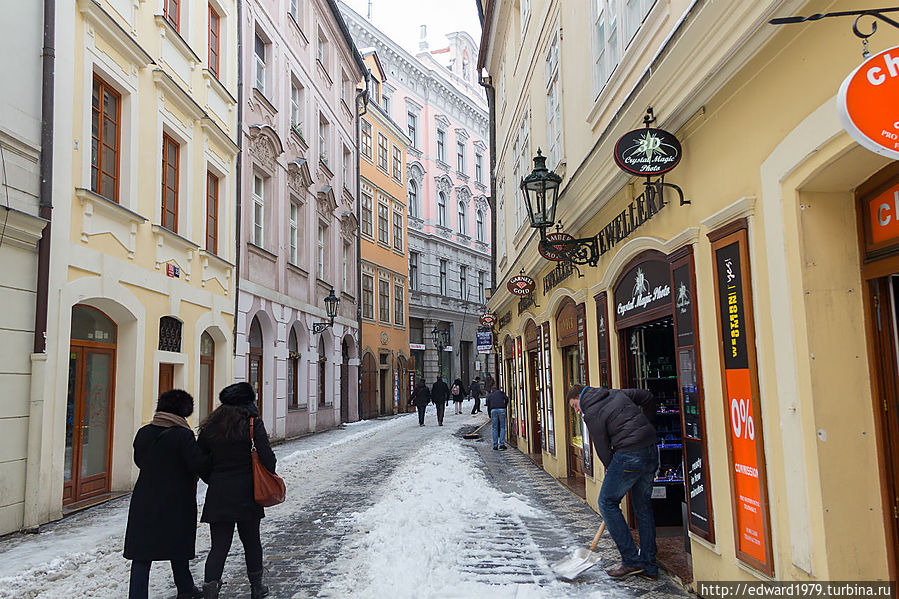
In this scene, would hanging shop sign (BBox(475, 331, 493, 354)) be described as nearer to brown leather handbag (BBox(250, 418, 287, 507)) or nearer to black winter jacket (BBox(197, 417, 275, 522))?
brown leather handbag (BBox(250, 418, 287, 507))

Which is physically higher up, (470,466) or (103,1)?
(103,1)

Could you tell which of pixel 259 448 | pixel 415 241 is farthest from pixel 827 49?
pixel 415 241

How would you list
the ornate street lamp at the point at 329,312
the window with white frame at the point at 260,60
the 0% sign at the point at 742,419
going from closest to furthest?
the 0% sign at the point at 742,419 → the window with white frame at the point at 260,60 → the ornate street lamp at the point at 329,312

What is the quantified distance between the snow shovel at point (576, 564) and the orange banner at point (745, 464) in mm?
1334

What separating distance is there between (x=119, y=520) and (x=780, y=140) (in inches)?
325

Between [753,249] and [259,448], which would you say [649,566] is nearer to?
[753,249]

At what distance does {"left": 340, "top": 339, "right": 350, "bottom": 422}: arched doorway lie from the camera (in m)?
26.0

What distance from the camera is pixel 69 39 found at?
29.9 feet

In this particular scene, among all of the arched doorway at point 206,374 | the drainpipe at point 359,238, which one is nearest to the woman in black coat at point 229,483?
the arched doorway at point 206,374

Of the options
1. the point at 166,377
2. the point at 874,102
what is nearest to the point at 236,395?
the point at 874,102

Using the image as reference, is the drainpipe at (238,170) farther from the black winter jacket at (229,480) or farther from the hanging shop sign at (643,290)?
the black winter jacket at (229,480)

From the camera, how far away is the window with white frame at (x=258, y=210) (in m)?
17.4

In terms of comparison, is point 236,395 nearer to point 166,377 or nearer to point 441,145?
point 166,377

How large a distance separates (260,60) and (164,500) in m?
15.1
